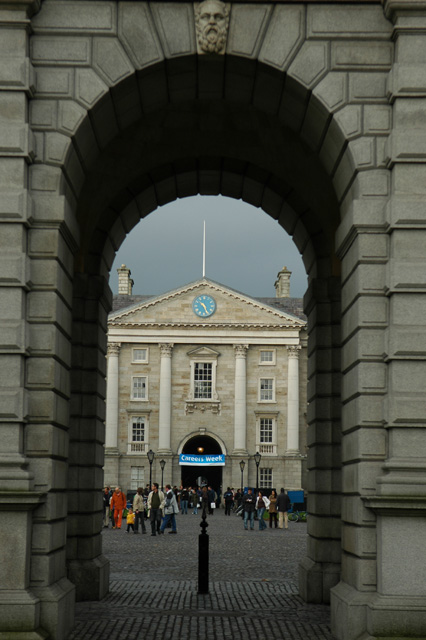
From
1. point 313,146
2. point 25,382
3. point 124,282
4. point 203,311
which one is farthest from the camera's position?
point 124,282

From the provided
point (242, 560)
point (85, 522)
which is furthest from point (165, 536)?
point (85, 522)

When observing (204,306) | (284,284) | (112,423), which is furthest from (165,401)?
(284,284)

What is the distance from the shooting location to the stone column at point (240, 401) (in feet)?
247

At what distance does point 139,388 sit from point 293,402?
13.2 meters

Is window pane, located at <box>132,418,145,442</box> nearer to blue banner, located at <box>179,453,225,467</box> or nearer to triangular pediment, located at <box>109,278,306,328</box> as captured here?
blue banner, located at <box>179,453,225,467</box>

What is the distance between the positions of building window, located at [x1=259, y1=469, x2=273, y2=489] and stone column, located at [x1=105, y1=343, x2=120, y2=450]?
1254 cm

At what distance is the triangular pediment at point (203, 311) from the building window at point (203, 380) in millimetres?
3636

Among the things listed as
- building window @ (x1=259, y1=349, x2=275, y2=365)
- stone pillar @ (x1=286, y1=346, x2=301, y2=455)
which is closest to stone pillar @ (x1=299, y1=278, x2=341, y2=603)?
stone pillar @ (x1=286, y1=346, x2=301, y2=455)

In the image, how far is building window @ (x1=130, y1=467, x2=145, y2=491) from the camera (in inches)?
2972

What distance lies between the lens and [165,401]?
7594cm

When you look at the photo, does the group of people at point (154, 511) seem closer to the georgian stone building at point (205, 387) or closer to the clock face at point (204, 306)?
the georgian stone building at point (205, 387)

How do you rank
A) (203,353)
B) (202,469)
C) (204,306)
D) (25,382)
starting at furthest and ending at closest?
(204,306)
(203,353)
(202,469)
(25,382)

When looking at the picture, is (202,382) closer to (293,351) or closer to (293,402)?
(293,402)

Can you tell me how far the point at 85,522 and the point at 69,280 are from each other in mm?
4930
